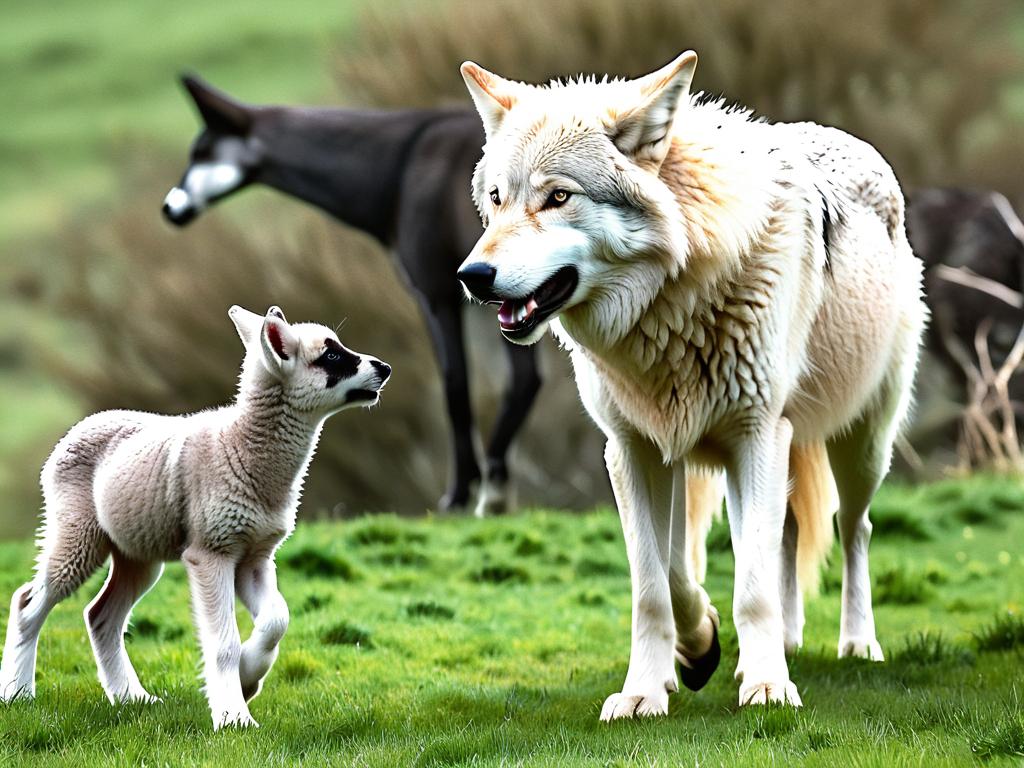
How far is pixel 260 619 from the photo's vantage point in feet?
16.2

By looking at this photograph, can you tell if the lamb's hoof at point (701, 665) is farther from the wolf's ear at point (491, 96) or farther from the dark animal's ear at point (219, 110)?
the dark animal's ear at point (219, 110)

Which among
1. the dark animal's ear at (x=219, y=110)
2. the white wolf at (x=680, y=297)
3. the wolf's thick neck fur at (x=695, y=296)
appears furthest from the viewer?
the dark animal's ear at (x=219, y=110)

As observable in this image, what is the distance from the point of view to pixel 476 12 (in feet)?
54.9

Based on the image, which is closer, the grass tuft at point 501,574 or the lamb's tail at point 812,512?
Result: the lamb's tail at point 812,512

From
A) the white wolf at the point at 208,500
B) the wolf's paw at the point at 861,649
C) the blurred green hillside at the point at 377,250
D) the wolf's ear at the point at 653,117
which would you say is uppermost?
the wolf's ear at the point at 653,117

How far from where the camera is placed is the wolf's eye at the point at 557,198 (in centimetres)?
472

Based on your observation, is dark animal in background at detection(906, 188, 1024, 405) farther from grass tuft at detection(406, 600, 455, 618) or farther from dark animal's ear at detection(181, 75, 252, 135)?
grass tuft at detection(406, 600, 455, 618)

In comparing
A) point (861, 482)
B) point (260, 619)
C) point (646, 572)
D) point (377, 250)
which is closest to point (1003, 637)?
point (861, 482)

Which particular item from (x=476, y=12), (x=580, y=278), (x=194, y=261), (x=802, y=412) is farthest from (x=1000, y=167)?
(x=580, y=278)

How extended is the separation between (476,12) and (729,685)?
1237 cm

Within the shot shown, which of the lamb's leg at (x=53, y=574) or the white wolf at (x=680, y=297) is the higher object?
the white wolf at (x=680, y=297)

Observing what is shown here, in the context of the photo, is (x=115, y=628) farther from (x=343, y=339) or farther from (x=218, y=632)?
(x=343, y=339)

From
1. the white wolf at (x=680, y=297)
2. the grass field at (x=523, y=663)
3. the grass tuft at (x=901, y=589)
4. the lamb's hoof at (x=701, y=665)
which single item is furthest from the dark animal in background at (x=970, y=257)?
the lamb's hoof at (x=701, y=665)

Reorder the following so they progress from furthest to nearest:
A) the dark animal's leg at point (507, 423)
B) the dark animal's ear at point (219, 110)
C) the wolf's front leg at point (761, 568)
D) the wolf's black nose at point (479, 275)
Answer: the dark animal's ear at point (219, 110)
the dark animal's leg at point (507, 423)
the wolf's front leg at point (761, 568)
the wolf's black nose at point (479, 275)
